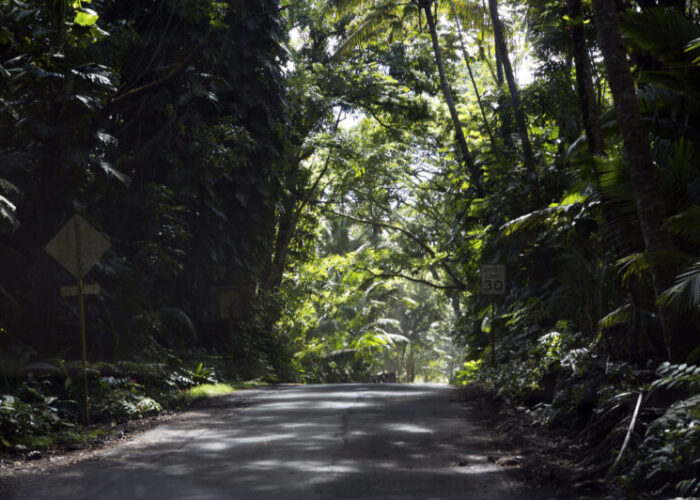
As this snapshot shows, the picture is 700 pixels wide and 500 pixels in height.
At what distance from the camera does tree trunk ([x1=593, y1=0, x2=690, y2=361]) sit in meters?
9.36

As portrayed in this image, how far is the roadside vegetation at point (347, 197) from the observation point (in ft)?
33.4

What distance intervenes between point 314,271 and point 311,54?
9.63 metres

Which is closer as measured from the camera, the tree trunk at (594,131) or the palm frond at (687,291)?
the palm frond at (687,291)

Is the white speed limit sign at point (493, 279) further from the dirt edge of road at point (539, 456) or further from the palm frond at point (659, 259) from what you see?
the palm frond at point (659, 259)

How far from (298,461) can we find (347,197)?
2751 centimetres

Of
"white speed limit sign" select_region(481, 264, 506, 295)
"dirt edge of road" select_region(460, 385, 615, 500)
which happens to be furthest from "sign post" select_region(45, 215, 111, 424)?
"white speed limit sign" select_region(481, 264, 506, 295)

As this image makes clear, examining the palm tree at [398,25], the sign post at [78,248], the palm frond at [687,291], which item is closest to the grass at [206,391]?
the sign post at [78,248]

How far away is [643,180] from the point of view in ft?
31.1

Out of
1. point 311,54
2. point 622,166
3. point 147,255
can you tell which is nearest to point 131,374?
point 147,255

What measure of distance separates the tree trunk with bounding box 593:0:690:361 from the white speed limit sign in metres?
9.65

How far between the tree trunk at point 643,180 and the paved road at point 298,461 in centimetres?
254

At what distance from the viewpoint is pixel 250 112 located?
26.3 metres

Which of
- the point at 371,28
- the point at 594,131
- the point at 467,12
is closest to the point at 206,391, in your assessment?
the point at 594,131

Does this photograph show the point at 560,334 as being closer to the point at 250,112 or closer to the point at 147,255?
the point at 147,255
